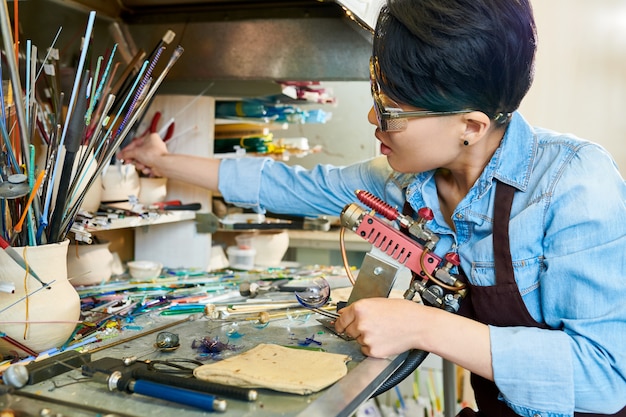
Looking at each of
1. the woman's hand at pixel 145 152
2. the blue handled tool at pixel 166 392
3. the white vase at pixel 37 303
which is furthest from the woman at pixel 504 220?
the woman's hand at pixel 145 152

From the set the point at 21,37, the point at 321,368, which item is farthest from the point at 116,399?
the point at 21,37

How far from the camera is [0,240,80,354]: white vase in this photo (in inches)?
36.0

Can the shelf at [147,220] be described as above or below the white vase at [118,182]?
below

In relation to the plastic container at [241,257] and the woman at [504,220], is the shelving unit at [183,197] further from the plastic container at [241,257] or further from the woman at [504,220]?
the woman at [504,220]

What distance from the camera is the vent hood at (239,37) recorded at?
1.68 m

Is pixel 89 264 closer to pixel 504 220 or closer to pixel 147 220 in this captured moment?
pixel 147 220

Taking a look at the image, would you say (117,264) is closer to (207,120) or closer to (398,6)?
(207,120)

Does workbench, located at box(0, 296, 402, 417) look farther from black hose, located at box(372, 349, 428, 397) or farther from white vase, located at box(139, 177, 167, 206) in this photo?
white vase, located at box(139, 177, 167, 206)

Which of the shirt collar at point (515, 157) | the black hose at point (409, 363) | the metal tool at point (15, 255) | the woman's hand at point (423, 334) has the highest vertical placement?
the shirt collar at point (515, 157)

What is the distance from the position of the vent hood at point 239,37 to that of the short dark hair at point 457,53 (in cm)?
64

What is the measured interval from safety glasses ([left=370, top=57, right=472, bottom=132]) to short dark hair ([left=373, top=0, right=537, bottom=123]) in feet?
0.04

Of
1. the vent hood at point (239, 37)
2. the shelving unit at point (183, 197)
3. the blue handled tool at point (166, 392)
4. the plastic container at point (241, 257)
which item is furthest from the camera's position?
the plastic container at point (241, 257)

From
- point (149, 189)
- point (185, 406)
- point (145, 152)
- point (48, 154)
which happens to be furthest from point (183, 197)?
point (185, 406)

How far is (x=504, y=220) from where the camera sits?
3.47ft
